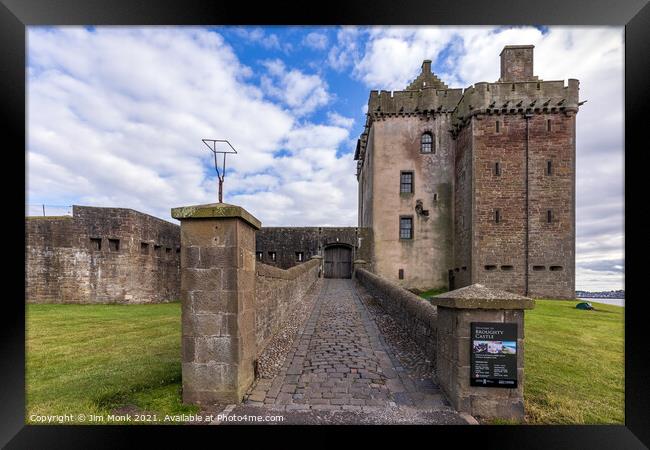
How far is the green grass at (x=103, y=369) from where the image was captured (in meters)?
3.48

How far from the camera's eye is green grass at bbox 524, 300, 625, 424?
135 inches

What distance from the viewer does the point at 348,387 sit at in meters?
3.89

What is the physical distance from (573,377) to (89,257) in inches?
739

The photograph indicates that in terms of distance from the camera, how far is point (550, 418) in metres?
3.28

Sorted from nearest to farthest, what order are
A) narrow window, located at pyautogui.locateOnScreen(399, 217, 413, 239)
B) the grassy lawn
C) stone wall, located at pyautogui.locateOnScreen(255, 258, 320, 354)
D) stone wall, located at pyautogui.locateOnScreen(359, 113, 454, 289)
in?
the grassy lawn, stone wall, located at pyautogui.locateOnScreen(255, 258, 320, 354), stone wall, located at pyautogui.locateOnScreen(359, 113, 454, 289), narrow window, located at pyautogui.locateOnScreen(399, 217, 413, 239)

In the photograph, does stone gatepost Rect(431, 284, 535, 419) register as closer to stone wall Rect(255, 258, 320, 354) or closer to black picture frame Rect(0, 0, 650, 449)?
black picture frame Rect(0, 0, 650, 449)

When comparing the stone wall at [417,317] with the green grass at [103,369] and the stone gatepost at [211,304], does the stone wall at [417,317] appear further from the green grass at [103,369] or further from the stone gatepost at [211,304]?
the green grass at [103,369]

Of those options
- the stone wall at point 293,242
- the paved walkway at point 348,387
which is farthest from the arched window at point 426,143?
the paved walkway at point 348,387

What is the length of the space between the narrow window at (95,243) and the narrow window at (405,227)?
18063 mm

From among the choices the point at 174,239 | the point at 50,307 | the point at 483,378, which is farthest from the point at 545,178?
the point at 50,307

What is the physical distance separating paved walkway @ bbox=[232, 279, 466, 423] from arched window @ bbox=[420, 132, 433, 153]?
1791cm

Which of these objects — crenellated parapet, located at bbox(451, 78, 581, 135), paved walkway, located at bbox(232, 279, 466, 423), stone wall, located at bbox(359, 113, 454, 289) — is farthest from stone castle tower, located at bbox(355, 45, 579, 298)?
paved walkway, located at bbox(232, 279, 466, 423)

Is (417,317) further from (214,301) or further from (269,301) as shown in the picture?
(214,301)

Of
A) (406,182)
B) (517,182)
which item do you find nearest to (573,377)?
(517,182)
